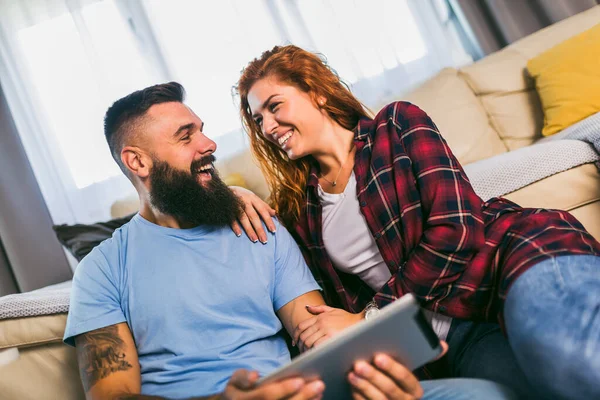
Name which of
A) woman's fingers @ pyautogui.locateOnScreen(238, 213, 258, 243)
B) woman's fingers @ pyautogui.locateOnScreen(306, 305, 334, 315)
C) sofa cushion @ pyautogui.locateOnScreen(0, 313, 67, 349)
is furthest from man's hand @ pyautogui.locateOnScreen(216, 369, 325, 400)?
sofa cushion @ pyautogui.locateOnScreen(0, 313, 67, 349)

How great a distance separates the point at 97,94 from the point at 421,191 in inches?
93.1

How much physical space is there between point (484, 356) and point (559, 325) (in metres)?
0.27

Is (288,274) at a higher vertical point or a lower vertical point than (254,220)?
lower

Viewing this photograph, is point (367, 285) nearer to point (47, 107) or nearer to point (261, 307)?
point (261, 307)

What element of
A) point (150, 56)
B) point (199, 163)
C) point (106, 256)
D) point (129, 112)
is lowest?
point (106, 256)

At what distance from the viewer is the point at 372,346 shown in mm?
720

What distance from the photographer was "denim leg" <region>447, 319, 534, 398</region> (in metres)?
0.95

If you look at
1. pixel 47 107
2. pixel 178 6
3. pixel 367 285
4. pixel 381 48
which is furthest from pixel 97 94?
pixel 367 285

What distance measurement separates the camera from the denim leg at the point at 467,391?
32.1 inches

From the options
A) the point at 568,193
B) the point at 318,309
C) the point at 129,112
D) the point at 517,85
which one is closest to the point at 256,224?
the point at 318,309

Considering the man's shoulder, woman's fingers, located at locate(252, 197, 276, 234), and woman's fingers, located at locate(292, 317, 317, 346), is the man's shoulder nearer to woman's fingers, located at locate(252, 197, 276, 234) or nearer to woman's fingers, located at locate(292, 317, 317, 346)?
woman's fingers, located at locate(252, 197, 276, 234)

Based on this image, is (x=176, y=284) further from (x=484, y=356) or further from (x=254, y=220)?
(x=484, y=356)

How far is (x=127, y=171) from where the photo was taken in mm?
1449

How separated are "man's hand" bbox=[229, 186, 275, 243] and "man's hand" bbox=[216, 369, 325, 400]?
555 mm
